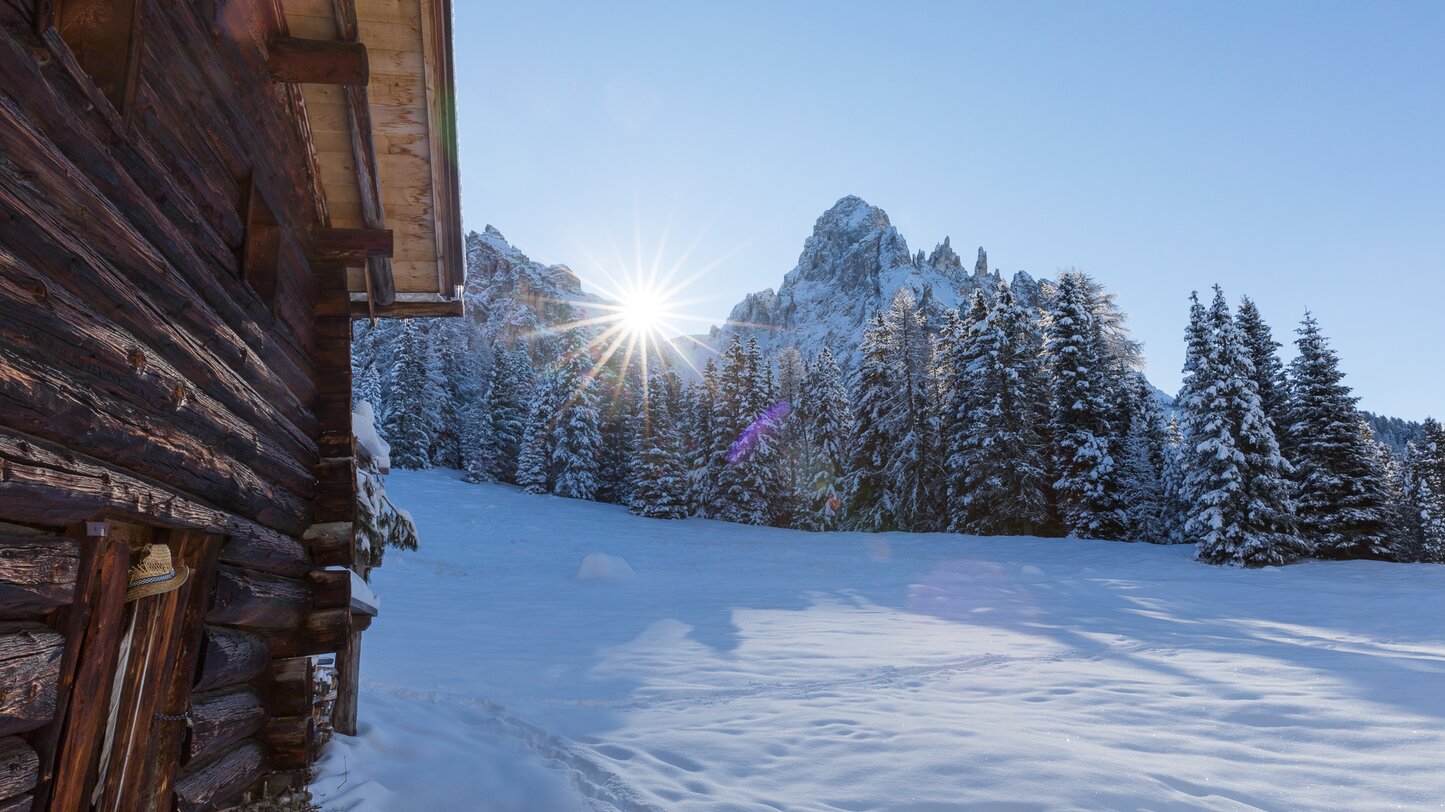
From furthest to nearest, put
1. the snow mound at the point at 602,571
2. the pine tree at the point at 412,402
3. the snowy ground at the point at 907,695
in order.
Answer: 1. the pine tree at the point at 412,402
2. the snow mound at the point at 602,571
3. the snowy ground at the point at 907,695

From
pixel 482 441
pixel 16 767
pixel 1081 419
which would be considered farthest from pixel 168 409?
pixel 482 441

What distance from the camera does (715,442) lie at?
127 feet

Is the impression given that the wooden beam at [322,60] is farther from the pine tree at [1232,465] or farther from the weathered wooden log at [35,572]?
the pine tree at [1232,465]

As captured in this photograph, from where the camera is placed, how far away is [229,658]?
3.73 m

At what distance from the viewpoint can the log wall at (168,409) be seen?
6.76ft

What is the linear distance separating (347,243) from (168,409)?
116 inches

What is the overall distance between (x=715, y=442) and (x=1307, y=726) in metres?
32.6

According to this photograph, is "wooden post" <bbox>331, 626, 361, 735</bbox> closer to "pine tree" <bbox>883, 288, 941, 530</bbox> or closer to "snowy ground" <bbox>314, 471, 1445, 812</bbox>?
"snowy ground" <bbox>314, 471, 1445, 812</bbox>

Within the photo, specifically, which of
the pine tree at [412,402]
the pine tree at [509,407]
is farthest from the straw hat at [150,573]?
the pine tree at [412,402]

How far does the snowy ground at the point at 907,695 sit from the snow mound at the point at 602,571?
0.30 m

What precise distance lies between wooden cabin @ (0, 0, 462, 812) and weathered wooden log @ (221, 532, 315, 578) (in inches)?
0.9

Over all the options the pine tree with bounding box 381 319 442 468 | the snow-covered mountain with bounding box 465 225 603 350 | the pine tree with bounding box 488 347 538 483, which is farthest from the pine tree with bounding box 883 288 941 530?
the snow-covered mountain with bounding box 465 225 603 350

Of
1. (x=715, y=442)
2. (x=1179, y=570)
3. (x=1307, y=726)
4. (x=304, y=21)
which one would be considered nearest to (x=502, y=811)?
(x=304, y=21)

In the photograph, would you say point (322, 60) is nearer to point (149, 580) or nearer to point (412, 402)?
point (149, 580)
